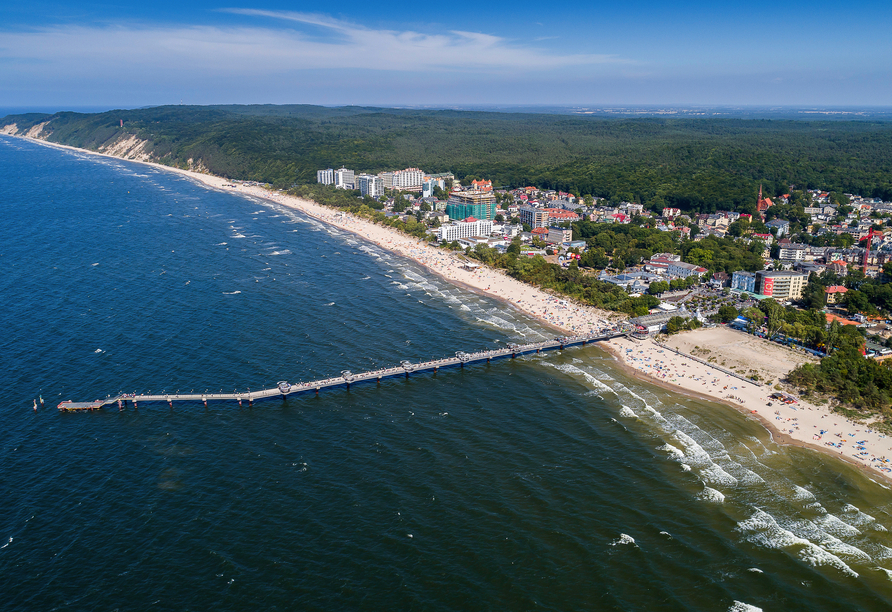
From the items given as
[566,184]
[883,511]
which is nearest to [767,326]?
[883,511]

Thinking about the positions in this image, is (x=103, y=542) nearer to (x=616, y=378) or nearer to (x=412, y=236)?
(x=616, y=378)

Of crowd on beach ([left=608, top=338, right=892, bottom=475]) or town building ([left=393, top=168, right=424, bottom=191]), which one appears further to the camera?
town building ([left=393, top=168, right=424, bottom=191])

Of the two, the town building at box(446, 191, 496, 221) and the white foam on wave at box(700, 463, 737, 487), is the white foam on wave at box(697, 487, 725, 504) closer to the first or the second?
the white foam on wave at box(700, 463, 737, 487)

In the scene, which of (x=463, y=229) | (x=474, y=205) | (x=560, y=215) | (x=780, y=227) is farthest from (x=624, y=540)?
(x=780, y=227)

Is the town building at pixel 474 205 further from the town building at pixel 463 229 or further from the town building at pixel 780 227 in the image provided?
the town building at pixel 780 227

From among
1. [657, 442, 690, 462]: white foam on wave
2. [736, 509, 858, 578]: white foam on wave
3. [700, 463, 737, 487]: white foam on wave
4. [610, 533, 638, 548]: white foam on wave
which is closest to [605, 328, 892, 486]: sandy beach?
[700, 463, 737, 487]: white foam on wave

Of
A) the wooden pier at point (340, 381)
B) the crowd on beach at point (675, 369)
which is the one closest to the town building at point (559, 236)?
the crowd on beach at point (675, 369)

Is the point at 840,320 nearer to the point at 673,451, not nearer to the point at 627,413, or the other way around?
→ the point at 627,413
